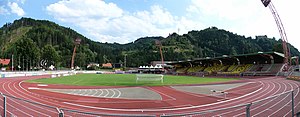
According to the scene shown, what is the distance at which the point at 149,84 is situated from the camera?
35406 millimetres

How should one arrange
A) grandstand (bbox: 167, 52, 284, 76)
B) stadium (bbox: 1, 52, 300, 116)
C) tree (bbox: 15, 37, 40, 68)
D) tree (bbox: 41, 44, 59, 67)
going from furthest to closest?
1. tree (bbox: 41, 44, 59, 67)
2. tree (bbox: 15, 37, 40, 68)
3. grandstand (bbox: 167, 52, 284, 76)
4. stadium (bbox: 1, 52, 300, 116)

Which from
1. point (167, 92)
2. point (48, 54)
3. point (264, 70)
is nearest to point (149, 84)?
point (167, 92)

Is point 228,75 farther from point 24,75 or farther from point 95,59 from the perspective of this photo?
point 95,59

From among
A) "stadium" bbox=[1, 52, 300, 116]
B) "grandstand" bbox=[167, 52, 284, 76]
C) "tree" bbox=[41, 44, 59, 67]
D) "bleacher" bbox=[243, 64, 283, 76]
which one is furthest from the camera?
"tree" bbox=[41, 44, 59, 67]

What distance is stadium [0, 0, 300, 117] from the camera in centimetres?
1159

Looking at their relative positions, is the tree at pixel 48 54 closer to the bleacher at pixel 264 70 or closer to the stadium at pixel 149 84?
the stadium at pixel 149 84

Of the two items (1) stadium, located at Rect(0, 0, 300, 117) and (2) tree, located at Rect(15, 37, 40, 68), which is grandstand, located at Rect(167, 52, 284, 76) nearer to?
(1) stadium, located at Rect(0, 0, 300, 117)

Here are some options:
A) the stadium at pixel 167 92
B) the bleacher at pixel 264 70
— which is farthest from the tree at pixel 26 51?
the bleacher at pixel 264 70

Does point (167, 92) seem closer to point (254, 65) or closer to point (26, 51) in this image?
point (254, 65)

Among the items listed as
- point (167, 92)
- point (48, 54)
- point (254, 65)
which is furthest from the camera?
point (48, 54)

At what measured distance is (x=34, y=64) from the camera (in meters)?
93.2

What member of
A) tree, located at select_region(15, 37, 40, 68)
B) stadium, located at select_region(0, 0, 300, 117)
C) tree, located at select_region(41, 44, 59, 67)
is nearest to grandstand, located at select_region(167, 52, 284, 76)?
stadium, located at select_region(0, 0, 300, 117)

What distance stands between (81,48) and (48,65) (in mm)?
66055

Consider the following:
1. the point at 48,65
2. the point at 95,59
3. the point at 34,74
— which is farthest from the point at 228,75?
the point at 95,59
